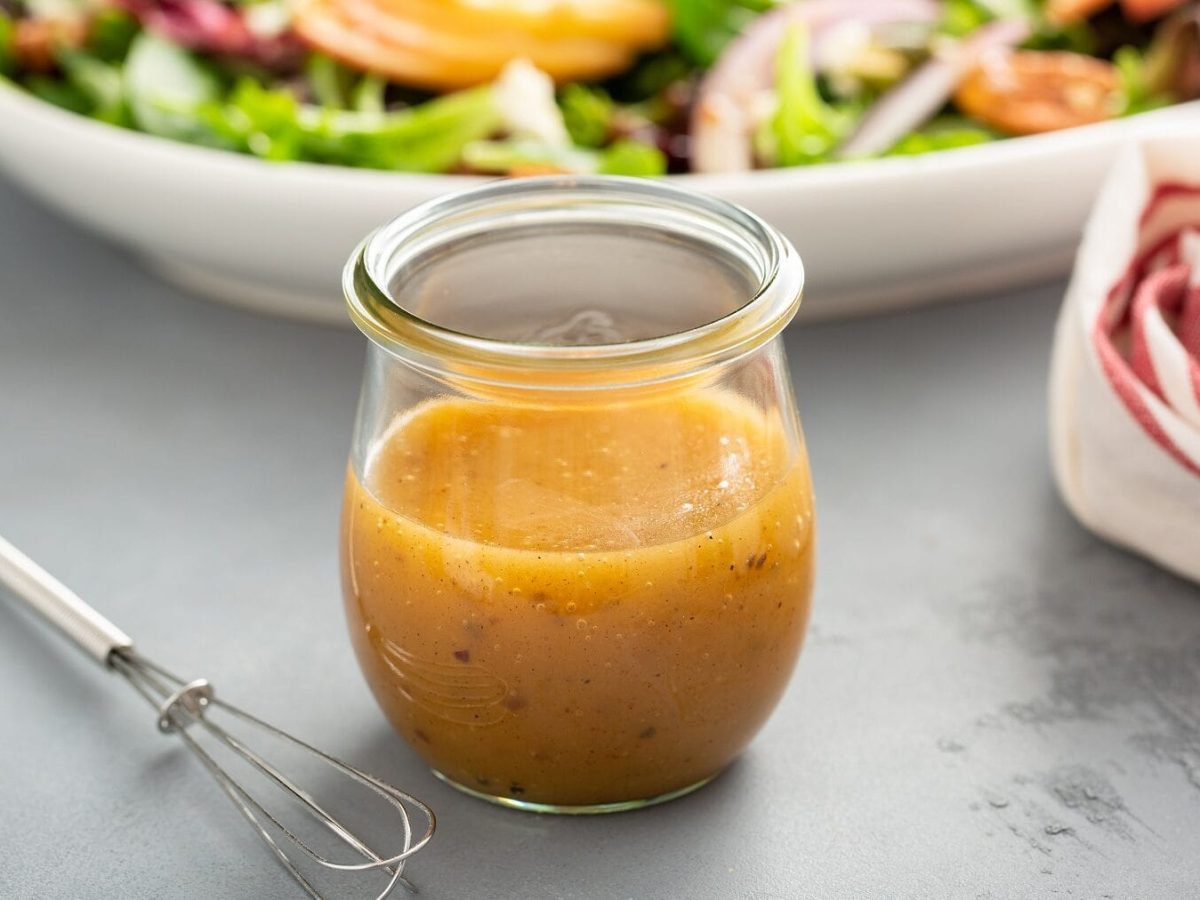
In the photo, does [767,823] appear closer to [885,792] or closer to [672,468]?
[885,792]

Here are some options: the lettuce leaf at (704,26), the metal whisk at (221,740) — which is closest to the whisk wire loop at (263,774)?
the metal whisk at (221,740)

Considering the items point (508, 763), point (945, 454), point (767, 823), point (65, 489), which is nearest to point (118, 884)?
point (508, 763)

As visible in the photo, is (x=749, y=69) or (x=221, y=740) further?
(x=749, y=69)

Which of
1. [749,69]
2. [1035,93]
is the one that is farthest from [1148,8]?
[749,69]

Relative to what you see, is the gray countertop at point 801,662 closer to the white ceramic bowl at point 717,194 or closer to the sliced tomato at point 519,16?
the white ceramic bowl at point 717,194

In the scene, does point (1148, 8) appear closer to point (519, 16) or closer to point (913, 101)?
point (913, 101)

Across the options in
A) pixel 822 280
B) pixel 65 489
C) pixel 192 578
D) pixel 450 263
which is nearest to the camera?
pixel 450 263
